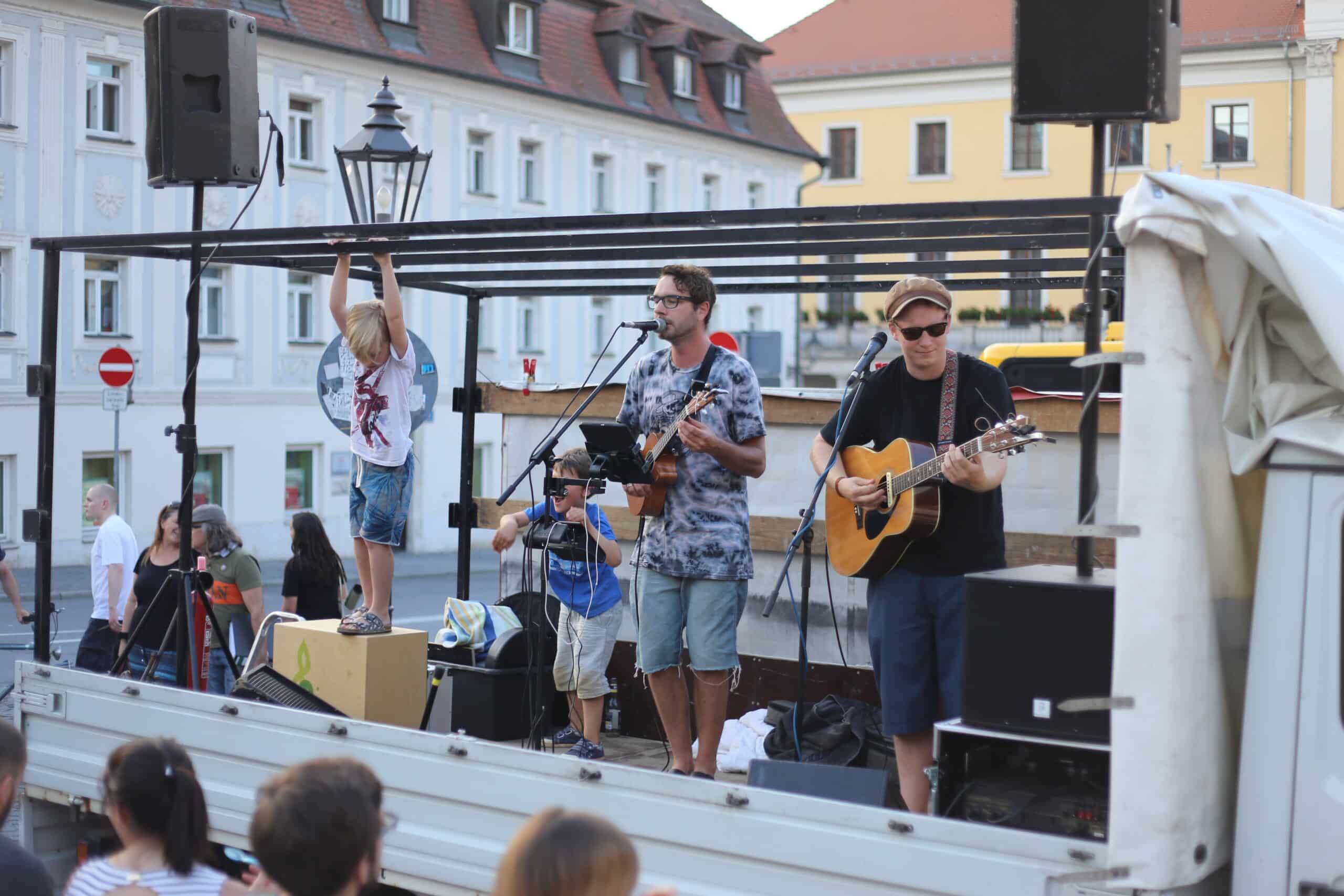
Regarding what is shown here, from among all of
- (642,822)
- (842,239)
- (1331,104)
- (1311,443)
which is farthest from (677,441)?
(1331,104)

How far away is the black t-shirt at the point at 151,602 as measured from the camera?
7188mm

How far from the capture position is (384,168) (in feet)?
31.3

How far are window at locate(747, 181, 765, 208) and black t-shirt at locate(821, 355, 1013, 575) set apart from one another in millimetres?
33461

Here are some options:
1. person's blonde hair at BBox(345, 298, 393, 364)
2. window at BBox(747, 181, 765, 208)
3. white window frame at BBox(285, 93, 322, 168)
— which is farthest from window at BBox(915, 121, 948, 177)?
person's blonde hair at BBox(345, 298, 393, 364)

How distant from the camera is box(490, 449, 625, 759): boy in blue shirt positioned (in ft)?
19.6

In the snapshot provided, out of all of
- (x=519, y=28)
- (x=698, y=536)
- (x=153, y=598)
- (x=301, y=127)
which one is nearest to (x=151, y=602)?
(x=153, y=598)

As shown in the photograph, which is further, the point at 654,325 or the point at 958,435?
the point at 654,325

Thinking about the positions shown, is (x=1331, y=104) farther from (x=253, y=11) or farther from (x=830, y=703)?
(x=830, y=703)

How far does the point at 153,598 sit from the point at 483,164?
2448 cm

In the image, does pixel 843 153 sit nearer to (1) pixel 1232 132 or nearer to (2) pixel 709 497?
(1) pixel 1232 132

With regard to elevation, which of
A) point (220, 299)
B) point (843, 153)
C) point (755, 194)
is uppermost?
point (843, 153)

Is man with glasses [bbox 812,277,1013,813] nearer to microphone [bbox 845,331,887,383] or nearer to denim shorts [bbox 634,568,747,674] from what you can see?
microphone [bbox 845,331,887,383]

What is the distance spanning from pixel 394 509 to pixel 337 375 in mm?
2488

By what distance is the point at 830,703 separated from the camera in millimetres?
5641
